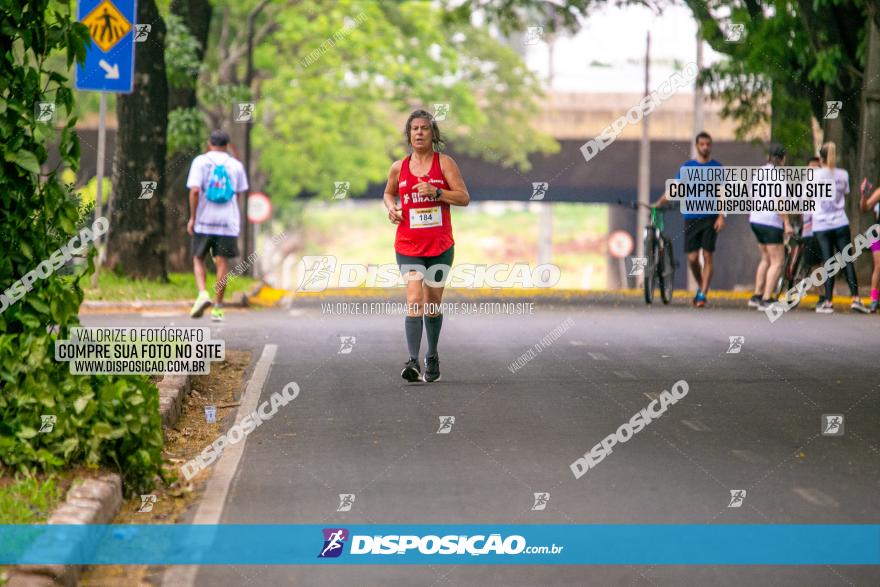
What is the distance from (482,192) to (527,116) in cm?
694

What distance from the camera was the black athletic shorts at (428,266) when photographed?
1198 centimetres

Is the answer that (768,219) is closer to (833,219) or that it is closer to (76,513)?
(833,219)

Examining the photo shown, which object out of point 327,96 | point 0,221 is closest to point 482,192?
point 327,96

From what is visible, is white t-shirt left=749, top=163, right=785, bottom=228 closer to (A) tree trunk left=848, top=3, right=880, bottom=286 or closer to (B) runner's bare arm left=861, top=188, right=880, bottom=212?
(B) runner's bare arm left=861, top=188, right=880, bottom=212

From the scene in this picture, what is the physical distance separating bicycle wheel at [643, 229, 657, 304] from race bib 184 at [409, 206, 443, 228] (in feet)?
29.2

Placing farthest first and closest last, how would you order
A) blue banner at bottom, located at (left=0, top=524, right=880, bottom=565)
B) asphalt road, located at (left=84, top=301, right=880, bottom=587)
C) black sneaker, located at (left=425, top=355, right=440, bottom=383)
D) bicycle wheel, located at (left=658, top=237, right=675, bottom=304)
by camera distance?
bicycle wheel, located at (left=658, top=237, right=675, bottom=304) < black sneaker, located at (left=425, top=355, right=440, bottom=383) < asphalt road, located at (left=84, top=301, right=880, bottom=587) < blue banner at bottom, located at (left=0, top=524, right=880, bottom=565)

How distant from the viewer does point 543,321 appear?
1816 cm

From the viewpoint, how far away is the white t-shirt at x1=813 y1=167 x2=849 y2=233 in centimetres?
1909

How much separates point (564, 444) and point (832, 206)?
11.1 metres

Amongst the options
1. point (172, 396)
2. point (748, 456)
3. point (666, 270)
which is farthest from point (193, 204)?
point (748, 456)

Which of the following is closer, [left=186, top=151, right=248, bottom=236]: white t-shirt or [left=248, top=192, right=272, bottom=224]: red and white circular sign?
[left=186, top=151, right=248, bottom=236]: white t-shirt

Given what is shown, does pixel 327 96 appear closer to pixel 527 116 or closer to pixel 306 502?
pixel 527 116

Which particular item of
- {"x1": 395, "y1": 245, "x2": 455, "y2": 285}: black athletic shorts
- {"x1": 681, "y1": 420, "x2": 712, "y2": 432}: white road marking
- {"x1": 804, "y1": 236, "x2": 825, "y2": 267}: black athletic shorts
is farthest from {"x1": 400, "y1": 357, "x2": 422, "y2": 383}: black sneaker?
{"x1": 804, "y1": 236, "x2": 825, "y2": 267}: black athletic shorts

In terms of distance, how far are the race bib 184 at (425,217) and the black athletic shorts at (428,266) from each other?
0.24 m
